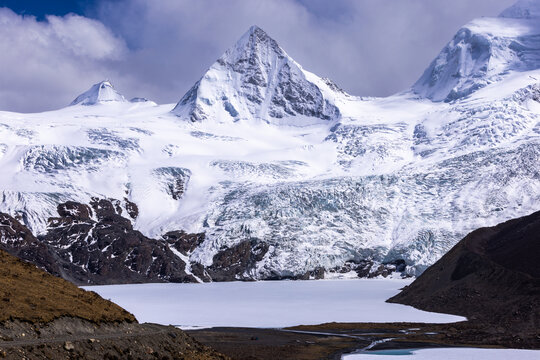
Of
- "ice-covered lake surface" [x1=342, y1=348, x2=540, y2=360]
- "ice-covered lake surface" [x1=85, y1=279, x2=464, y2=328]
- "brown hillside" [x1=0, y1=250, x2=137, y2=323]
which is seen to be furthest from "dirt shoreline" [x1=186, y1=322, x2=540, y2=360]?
"brown hillside" [x1=0, y1=250, x2=137, y2=323]

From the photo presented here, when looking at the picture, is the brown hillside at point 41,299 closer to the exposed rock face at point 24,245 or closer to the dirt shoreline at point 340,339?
the dirt shoreline at point 340,339

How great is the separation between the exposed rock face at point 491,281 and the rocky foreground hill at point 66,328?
40.9 meters

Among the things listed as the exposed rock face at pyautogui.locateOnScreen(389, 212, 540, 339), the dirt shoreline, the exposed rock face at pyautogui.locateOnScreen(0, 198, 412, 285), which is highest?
the exposed rock face at pyautogui.locateOnScreen(0, 198, 412, 285)

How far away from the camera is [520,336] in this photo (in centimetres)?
5953

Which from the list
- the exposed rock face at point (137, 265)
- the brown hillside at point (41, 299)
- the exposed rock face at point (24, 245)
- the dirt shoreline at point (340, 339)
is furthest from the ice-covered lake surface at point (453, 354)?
the exposed rock face at point (24, 245)

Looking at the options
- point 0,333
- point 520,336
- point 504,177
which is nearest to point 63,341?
point 0,333

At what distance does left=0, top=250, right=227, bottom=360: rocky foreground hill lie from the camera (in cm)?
2720

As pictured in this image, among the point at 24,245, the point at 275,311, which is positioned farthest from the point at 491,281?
the point at 24,245

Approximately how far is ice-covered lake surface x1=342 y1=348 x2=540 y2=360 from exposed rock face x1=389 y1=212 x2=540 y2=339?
13.9m

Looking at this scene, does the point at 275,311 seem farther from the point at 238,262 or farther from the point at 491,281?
the point at 238,262

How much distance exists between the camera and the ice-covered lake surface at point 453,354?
152 ft

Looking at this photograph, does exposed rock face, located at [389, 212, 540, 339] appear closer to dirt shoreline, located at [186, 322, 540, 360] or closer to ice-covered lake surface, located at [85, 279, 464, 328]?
ice-covered lake surface, located at [85, 279, 464, 328]

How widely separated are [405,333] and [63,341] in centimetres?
4602

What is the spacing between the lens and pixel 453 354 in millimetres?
48438
